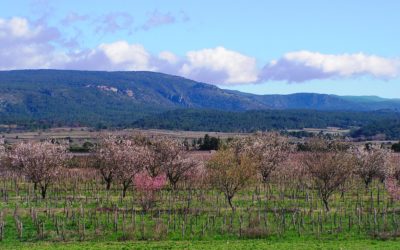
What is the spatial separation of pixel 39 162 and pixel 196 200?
Answer: 18.8 m

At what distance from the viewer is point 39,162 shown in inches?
2628

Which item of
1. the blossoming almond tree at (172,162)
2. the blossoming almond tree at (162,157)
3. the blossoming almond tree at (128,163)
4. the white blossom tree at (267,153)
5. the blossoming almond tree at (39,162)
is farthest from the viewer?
the white blossom tree at (267,153)

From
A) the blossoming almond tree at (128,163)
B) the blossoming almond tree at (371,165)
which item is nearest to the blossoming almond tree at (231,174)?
the blossoming almond tree at (128,163)

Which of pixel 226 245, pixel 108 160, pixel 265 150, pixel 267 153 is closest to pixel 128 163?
pixel 108 160

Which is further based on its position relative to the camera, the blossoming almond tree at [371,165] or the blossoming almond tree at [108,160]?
the blossoming almond tree at [371,165]

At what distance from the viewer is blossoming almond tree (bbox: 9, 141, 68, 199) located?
66.2 metres

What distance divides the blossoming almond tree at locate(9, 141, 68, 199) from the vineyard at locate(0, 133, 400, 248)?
0.37ft

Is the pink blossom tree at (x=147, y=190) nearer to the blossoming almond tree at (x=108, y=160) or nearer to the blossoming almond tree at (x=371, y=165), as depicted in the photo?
the blossoming almond tree at (x=108, y=160)

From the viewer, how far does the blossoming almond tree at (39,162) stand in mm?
66250

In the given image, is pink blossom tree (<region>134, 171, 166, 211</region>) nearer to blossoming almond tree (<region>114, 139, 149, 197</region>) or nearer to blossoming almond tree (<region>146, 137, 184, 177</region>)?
blossoming almond tree (<region>114, 139, 149, 197</region>)

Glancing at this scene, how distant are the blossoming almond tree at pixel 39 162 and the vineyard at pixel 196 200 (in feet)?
0.37

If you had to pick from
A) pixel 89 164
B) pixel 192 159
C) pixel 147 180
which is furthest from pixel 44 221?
pixel 89 164

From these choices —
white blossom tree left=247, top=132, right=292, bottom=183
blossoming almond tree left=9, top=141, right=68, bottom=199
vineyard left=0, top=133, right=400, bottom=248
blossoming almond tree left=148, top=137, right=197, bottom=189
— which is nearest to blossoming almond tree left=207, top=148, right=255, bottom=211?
vineyard left=0, top=133, right=400, bottom=248

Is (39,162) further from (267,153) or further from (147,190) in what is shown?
(267,153)
